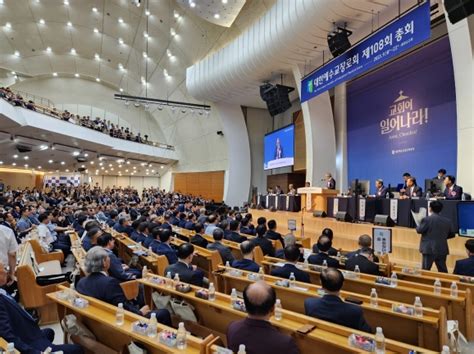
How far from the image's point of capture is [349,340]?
179cm

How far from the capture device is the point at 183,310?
2705 millimetres

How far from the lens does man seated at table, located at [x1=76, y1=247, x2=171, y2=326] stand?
102 inches

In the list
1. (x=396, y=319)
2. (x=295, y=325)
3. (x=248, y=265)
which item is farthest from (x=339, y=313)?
(x=248, y=265)

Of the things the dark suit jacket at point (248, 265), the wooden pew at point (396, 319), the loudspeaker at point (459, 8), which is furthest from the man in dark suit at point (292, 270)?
the loudspeaker at point (459, 8)

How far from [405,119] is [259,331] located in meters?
8.84

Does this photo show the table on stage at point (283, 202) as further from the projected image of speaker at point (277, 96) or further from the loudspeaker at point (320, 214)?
the projected image of speaker at point (277, 96)

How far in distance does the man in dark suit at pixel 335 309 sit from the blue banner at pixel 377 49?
515 cm

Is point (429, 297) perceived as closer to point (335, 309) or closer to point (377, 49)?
point (335, 309)

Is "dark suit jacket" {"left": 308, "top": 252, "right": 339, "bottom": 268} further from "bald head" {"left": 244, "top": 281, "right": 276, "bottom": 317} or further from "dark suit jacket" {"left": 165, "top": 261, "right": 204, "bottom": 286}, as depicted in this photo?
"bald head" {"left": 244, "top": 281, "right": 276, "bottom": 317}

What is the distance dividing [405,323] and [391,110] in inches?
329

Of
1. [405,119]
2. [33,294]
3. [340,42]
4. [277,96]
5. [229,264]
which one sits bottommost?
[33,294]

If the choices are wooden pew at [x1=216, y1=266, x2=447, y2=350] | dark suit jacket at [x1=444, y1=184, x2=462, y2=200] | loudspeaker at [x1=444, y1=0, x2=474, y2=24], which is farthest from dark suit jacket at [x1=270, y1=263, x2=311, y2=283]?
loudspeaker at [x1=444, y1=0, x2=474, y2=24]

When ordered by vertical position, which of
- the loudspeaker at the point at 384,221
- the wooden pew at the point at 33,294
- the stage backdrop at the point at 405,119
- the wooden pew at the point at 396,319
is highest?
the stage backdrop at the point at 405,119

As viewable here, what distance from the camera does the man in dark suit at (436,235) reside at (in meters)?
4.14
